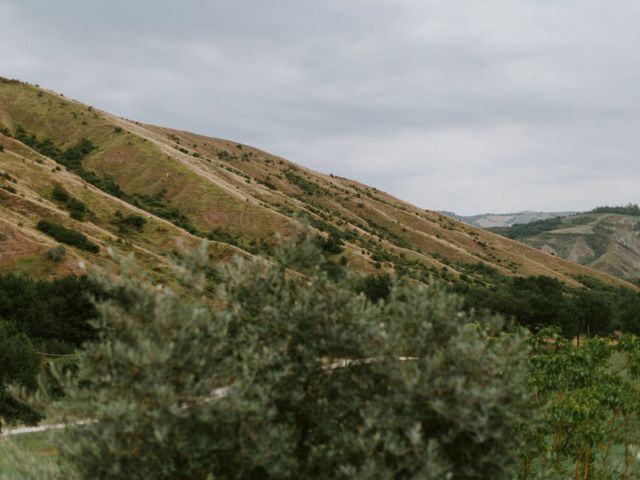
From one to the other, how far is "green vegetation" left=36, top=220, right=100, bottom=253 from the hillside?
1005 millimetres

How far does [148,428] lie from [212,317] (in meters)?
2.02

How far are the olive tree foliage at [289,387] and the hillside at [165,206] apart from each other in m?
51.2

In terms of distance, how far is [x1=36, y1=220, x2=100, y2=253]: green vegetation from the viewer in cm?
7306

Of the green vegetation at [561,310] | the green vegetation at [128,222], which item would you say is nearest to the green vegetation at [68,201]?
the green vegetation at [128,222]

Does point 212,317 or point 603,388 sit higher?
point 212,317

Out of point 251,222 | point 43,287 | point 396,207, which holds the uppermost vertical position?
point 396,207

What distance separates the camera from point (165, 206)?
121m

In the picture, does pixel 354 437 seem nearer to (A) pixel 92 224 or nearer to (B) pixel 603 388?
(B) pixel 603 388

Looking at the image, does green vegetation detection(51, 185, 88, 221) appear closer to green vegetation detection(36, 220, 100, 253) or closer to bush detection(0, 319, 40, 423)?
green vegetation detection(36, 220, 100, 253)

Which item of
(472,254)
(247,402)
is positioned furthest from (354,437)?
(472,254)

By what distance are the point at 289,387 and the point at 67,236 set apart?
7250cm

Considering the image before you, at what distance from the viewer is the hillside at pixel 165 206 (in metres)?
79.6

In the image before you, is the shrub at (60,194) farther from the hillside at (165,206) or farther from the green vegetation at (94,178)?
the green vegetation at (94,178)

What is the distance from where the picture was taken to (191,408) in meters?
8.14
